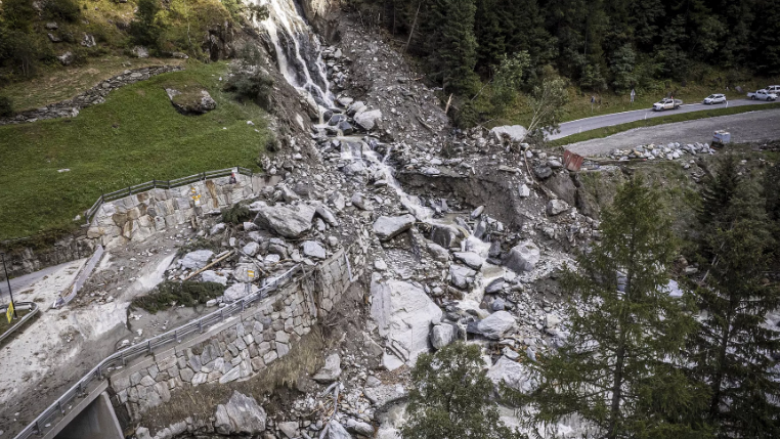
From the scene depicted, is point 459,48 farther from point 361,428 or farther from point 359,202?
point 361,428

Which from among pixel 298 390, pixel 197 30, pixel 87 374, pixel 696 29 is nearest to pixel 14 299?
pixel 87 374

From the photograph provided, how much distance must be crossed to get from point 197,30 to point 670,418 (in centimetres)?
4092

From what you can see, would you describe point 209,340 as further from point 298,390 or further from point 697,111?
point 697,111

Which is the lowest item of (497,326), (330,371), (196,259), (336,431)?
(336,431)

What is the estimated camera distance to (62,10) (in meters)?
33.2

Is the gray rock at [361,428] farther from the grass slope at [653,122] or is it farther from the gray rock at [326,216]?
the grass slope at [653,122]

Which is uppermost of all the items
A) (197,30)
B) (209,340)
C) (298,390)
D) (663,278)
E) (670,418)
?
(197,30)

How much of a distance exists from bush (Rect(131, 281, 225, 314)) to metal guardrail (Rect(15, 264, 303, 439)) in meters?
1.46

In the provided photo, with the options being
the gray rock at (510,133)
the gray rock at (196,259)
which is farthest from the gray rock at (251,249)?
the gray rock at (510,133)

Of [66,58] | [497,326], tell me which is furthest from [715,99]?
[66,58]

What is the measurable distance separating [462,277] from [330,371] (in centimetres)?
919

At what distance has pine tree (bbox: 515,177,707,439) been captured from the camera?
1025cm

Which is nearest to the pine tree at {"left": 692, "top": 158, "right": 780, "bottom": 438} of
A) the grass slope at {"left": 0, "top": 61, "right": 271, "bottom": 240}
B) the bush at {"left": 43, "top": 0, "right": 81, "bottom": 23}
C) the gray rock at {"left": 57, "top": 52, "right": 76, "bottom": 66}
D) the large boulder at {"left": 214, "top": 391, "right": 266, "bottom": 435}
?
the large boulder at {"left": 214, "top": 391, "right": 266, "bottom": 435}

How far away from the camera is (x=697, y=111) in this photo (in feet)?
153
